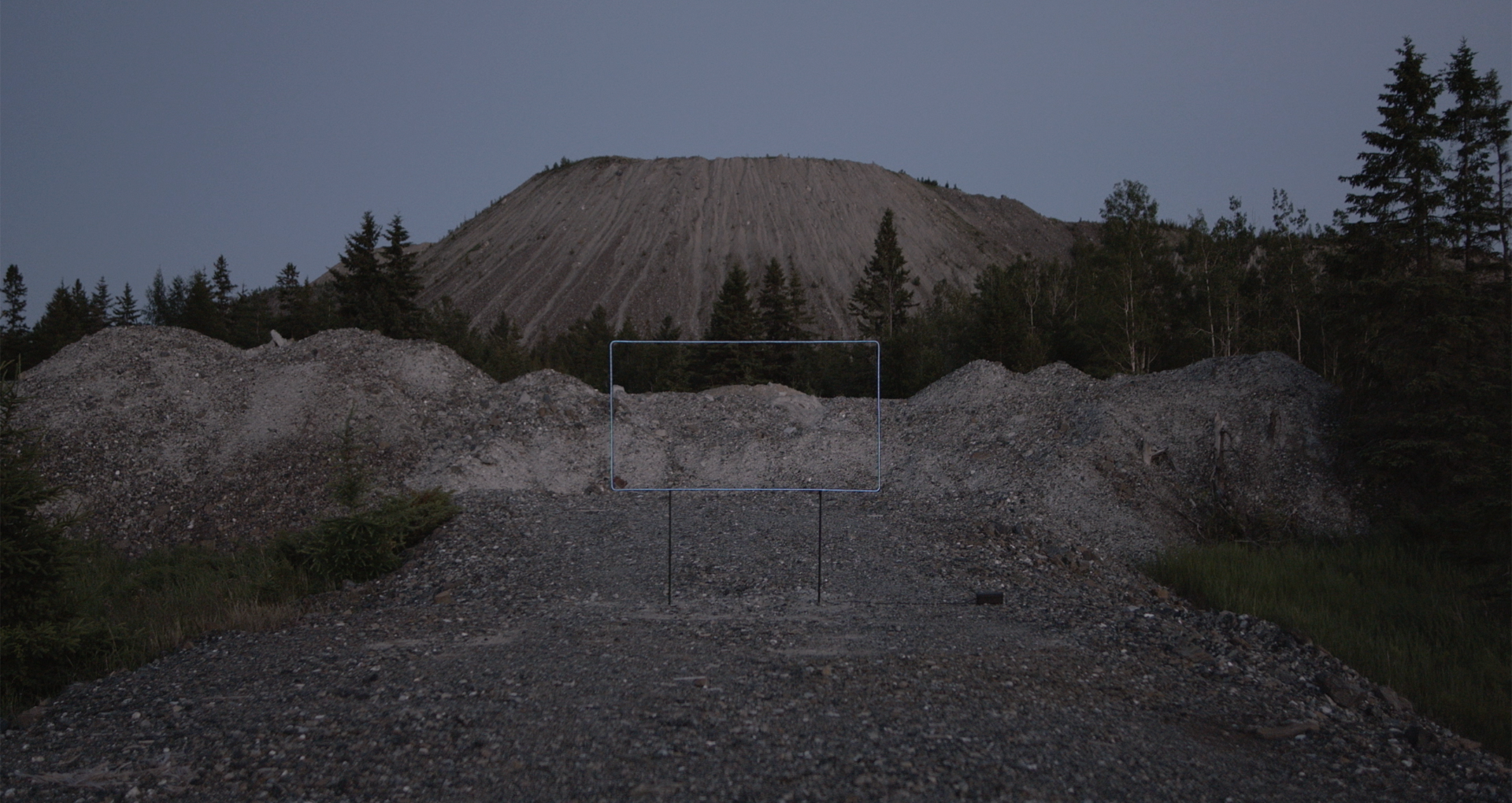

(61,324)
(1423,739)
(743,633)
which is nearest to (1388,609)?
(1423,739)

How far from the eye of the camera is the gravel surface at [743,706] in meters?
5.05

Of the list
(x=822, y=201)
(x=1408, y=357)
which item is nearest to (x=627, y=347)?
(x=1408, y=357)

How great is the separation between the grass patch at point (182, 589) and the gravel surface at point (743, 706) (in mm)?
708

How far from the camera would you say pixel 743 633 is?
8.52 metres

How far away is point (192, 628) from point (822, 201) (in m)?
92.4

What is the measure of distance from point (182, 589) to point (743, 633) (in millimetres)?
8361

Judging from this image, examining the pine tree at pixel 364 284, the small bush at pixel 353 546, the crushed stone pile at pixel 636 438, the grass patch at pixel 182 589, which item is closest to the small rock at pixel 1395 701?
the crushed stone pile at pixel 636 438

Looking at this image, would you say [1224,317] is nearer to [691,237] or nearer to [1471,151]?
[1471,151]

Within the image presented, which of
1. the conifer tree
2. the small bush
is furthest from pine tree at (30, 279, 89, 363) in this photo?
the small bush

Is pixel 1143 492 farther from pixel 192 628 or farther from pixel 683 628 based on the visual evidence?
pixel 192 628

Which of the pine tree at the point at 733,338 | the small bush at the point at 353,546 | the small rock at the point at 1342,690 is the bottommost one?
the small rock at the point at 1342,690

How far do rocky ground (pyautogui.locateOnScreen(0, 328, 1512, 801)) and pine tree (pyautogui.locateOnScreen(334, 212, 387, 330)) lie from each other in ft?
80.5

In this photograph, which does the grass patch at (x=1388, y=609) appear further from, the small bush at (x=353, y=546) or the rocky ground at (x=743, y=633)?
the small bush at (x=353, y=546)

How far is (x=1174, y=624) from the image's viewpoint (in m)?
8.99
